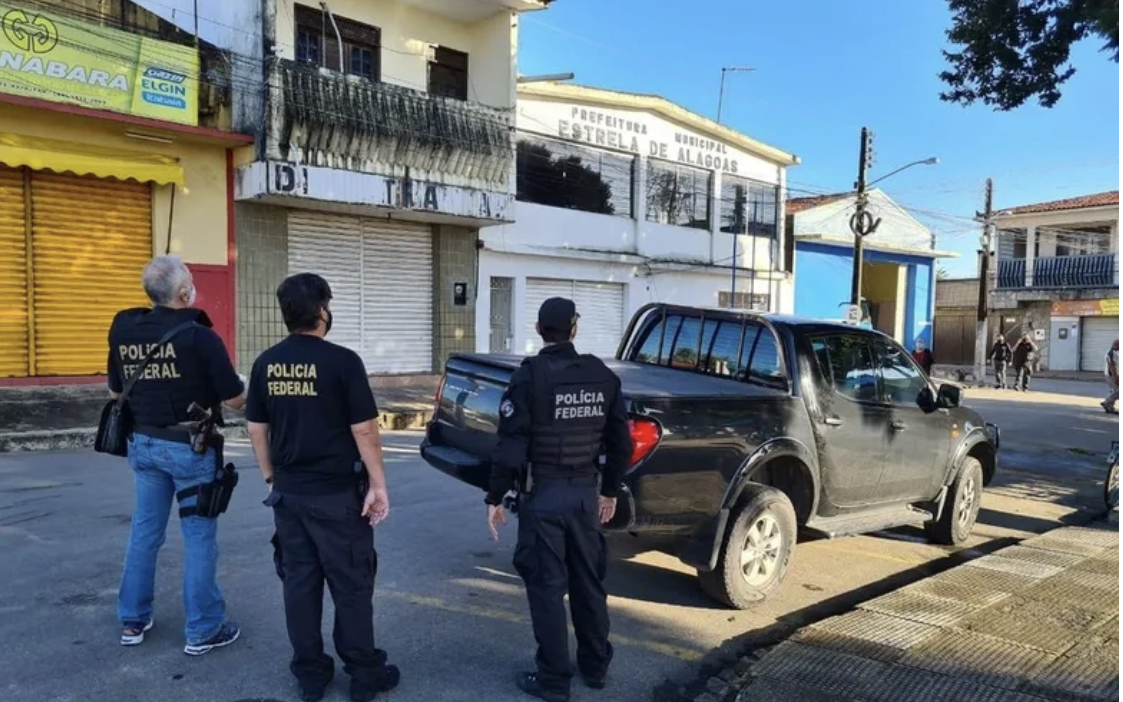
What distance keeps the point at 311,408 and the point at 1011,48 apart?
9.41 m

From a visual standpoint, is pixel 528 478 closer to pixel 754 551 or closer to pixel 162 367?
pixel 162 367

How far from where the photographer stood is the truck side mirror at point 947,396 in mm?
5875

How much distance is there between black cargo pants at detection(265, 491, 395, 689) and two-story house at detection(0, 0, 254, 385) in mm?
10858

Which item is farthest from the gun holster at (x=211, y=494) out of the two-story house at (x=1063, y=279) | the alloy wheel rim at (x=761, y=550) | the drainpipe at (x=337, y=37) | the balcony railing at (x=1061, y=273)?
the balcony railing at (x=1061, y=273)

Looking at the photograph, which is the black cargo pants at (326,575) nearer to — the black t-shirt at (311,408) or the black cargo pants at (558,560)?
the black t-shirt at (311,408)

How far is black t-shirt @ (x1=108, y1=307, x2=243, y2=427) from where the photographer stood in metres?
3.63

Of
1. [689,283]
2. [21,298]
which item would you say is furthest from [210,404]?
[689,283]

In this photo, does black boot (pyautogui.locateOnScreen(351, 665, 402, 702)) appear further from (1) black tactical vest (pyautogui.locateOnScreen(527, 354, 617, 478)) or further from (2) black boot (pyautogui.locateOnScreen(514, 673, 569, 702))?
(1) black tactical vest (pyautogui.locateOnScreen(527, 354, 617, 478))

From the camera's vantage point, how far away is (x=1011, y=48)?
30.5ft

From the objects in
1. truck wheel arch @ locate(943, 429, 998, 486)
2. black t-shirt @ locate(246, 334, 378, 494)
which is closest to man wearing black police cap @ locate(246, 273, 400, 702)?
black t-shirt @ locate(246, 334, 378, 494)

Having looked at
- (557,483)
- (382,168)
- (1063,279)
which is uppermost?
(382,168)

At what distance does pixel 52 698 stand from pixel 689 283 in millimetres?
19739

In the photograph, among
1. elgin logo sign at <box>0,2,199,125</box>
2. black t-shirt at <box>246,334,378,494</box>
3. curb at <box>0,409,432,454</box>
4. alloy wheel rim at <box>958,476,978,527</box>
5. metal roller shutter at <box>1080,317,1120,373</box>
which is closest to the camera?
black t-shirt at <box>246,334,378,494</box>

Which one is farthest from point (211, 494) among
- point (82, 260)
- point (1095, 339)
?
point (1095, 339)
